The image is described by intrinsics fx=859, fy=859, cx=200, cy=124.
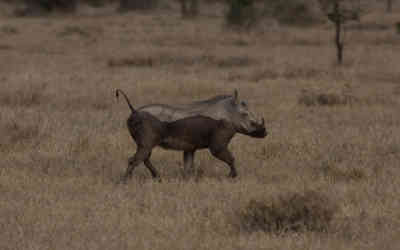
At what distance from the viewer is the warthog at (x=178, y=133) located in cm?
809

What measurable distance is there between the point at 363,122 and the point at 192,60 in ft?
31.7

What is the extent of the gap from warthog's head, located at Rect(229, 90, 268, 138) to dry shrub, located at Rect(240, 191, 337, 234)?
6.13 feet

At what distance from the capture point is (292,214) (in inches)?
258

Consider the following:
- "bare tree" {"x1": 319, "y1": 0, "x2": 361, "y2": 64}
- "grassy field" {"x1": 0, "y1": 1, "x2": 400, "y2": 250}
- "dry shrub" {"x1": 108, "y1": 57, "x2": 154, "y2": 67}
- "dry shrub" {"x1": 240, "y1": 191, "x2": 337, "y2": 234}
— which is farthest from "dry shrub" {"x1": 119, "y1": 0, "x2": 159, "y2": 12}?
"dry shrub" {"x1": 240, "y1": 191, "x2": 337, "y2": 234}

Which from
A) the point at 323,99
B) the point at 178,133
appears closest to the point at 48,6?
the point at 323,99

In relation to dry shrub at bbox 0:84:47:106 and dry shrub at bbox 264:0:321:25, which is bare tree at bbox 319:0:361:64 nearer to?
dry shrub at bbox 0:84:47:106

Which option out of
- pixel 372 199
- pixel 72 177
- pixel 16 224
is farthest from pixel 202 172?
pixel 16 224

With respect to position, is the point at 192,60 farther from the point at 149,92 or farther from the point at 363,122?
the point at 363,122

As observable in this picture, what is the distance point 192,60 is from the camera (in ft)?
70.4

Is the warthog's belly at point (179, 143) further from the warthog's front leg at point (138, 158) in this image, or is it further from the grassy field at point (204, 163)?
the grassy field at point (204, 163)

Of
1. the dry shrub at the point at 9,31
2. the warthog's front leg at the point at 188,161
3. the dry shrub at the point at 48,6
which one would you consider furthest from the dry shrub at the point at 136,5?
the warthog's front leg at the point at 188,161

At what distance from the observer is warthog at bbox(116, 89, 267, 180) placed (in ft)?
26.5

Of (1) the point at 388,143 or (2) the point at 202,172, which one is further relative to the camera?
(1) the point at 388,143

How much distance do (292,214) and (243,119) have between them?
203 cm
